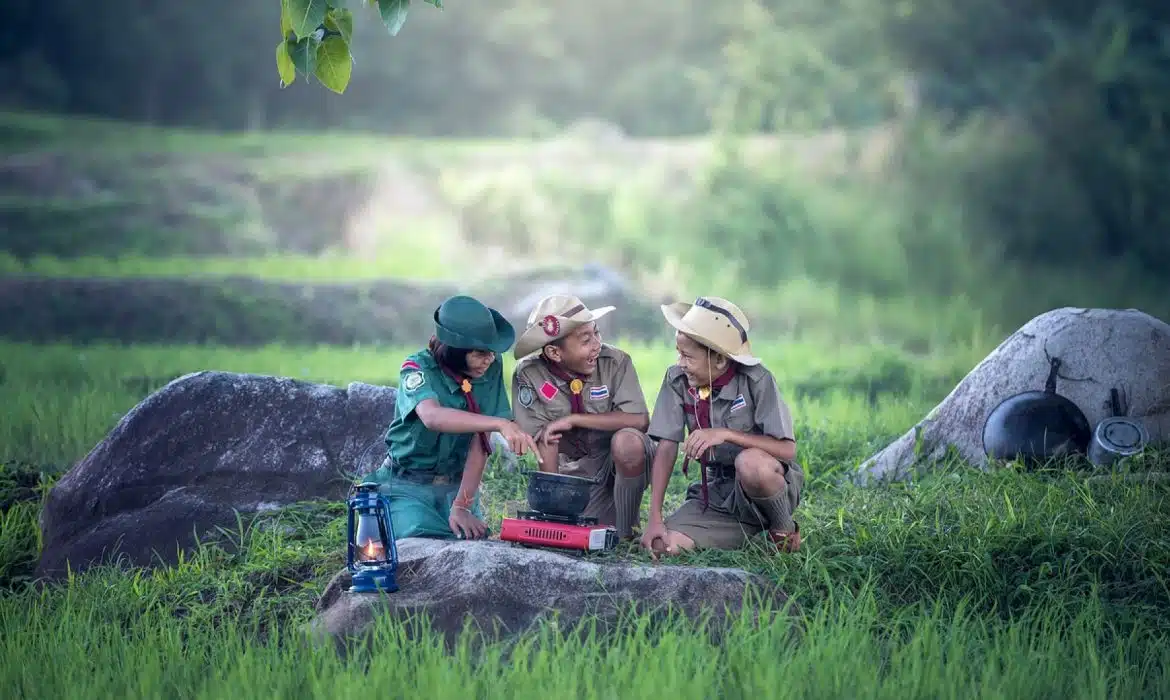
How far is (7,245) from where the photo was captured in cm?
1797

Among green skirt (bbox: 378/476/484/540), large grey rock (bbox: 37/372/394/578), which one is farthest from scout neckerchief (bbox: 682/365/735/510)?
large grey rock (bbox: 37/372/394/578)

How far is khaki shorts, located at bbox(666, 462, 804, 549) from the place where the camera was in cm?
551

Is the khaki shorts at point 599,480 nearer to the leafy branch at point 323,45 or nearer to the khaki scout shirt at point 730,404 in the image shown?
the khaki scout shirt at point 730,404

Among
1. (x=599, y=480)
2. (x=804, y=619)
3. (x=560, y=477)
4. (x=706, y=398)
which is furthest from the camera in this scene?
(x=599, y=480)

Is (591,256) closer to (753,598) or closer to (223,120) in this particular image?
(223,120)

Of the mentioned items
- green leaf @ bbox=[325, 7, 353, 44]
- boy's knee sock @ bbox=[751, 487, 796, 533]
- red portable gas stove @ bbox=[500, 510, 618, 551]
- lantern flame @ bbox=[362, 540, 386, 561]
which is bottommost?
lantern flame @ bbox=[362, 540, 386, 561]

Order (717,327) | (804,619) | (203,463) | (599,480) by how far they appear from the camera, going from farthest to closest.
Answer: (203,463) < (599,480) < (717,327) < (804,619)

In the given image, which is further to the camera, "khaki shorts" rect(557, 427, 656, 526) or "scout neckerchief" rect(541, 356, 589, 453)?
"khaki shorts" rect(557, 427, 656, 526)

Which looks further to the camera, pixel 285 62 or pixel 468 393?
pixel 468 393

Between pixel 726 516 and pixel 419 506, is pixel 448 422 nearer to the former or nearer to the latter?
pixel 419 506

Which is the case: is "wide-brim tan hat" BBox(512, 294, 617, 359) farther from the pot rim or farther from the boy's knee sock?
the boy's knee sock

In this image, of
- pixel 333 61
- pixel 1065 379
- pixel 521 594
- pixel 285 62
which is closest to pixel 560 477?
pixel 521 594

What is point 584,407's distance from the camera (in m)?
5.67

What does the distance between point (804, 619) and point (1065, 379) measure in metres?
3.40
